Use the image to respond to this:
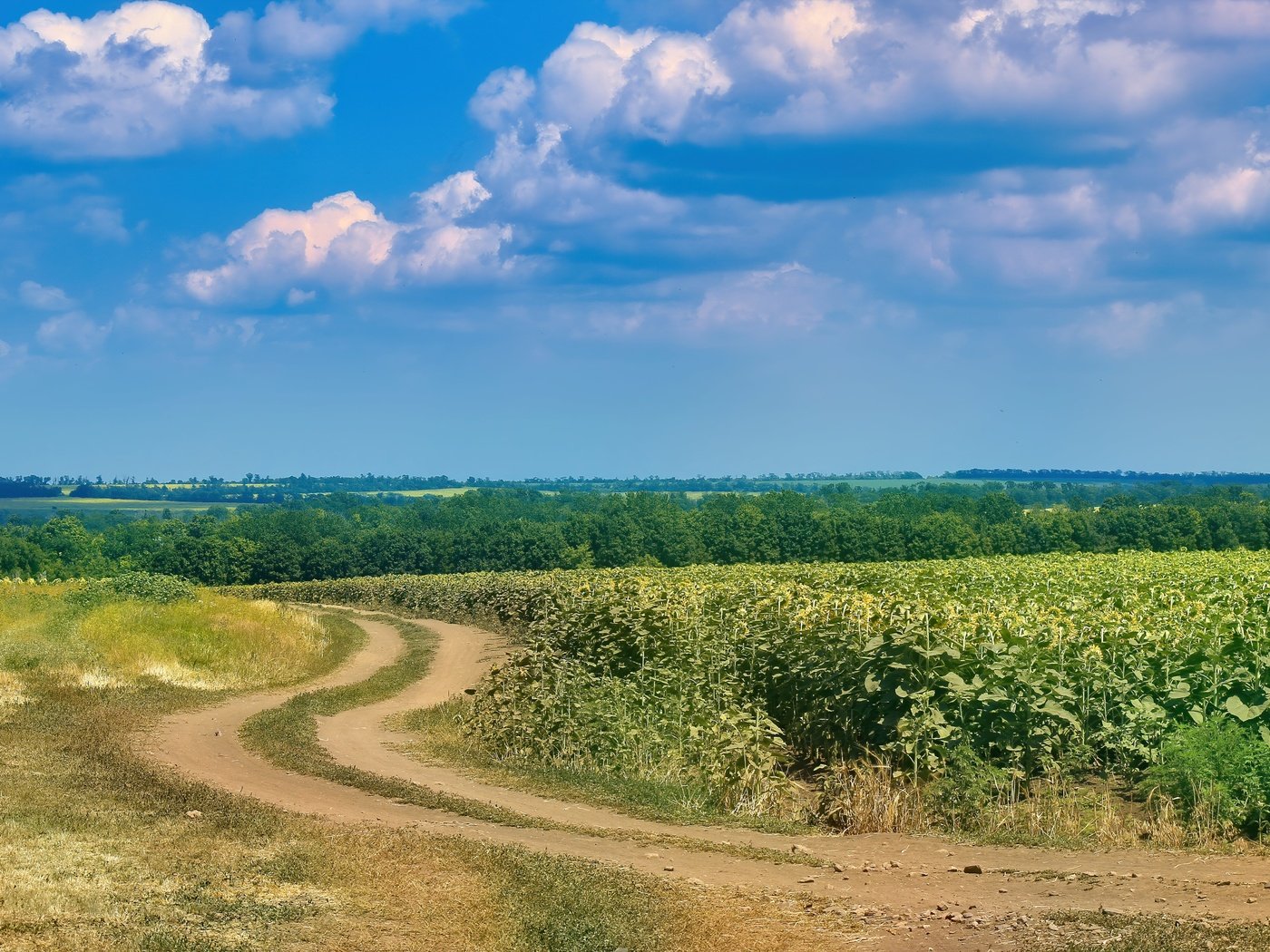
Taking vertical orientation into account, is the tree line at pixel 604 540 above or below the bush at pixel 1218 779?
below

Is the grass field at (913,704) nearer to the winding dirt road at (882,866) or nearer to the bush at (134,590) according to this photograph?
the winding dirt road at (882,866)

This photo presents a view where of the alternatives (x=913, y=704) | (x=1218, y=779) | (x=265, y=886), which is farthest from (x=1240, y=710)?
(x=265, y=886)

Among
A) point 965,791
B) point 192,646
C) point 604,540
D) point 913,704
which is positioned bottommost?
point 604,540

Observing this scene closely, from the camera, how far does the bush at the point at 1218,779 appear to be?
11742 millimetres

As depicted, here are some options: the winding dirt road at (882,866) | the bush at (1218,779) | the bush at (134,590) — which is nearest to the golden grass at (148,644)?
the bush at (134,590)

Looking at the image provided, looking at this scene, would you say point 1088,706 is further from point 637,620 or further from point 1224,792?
point 637,620

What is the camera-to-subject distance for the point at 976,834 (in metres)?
12.1

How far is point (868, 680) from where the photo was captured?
46.3ft

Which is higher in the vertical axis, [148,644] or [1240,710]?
[1240,710]

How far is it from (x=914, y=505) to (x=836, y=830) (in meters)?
130

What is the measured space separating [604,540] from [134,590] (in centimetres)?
7990

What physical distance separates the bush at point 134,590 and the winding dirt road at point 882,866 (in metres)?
15.7

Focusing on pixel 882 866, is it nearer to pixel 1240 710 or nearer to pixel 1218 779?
pixel 1218 779

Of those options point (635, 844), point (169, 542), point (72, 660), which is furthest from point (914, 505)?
point (635, 844)
